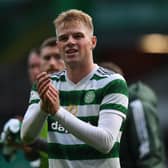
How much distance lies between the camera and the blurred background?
66.6 feet

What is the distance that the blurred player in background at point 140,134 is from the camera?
718cm

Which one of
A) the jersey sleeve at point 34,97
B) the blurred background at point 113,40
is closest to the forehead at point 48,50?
the jersey sleeve at point 34,97

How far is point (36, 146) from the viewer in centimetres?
681

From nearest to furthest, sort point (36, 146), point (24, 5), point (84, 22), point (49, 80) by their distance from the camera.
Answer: point (49, 80)
point (84, 22)
point (36, 146)
point (24, 5)

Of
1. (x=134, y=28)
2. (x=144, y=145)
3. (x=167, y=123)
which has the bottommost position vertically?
(x=167, y=123)

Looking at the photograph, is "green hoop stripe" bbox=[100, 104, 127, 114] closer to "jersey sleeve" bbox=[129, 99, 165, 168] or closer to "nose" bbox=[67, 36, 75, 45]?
"nose" bbox=[67, 36, 75, 45]

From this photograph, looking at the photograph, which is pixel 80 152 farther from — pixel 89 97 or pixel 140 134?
pixel 140 134

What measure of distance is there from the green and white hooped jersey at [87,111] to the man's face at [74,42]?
0.51 ft

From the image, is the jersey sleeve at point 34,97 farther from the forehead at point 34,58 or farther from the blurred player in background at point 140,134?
the forehead at point 34,58

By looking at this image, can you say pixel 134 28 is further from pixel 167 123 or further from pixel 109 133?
pixel 109 133

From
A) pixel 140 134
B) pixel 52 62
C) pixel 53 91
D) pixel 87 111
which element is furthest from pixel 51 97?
pixel 52 62

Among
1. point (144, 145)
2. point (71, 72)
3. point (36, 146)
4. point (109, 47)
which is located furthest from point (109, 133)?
point (109, 47)

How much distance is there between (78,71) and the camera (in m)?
5.43

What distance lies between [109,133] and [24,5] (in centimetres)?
1765
